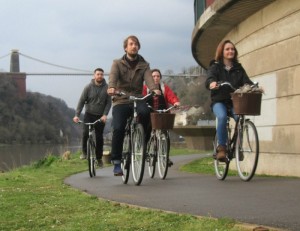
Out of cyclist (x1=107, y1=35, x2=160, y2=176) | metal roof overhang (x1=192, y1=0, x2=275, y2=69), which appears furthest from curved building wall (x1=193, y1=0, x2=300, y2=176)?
cyclist (x1=107, y1=35, x2=160, y2=176)

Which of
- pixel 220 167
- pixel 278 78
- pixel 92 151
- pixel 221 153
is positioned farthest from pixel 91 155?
pixel 278 78

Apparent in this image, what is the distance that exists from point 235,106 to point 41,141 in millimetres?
59995

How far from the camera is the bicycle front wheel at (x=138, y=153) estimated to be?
6884 millimetres

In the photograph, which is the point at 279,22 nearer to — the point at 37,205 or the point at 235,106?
the point at 235,106

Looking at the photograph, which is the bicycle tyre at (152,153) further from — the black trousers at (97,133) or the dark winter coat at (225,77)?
the black trousers at (97,133)

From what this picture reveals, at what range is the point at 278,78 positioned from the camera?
8.23m

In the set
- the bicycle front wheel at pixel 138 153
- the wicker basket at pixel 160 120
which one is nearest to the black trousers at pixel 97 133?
the bicycle front wheel at pixel 138 153

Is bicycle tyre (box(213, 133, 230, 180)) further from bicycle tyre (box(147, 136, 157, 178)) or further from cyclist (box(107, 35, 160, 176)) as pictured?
cyclist (box(107, 35, 160, 176))

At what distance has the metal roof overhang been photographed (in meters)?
8.77

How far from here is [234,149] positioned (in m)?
7.16

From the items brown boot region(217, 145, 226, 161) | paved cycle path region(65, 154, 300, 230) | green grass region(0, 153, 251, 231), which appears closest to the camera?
green grass region(0, 153, 251, 231)

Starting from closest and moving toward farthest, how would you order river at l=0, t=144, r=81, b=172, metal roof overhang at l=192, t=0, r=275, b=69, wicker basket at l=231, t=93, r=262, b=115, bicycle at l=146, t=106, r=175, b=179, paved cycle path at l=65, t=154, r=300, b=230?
1. paved cycle path at l=65, t=154, r=300, b=230
2. wicker basket at l=231, t=93, r=262, b=115
3. bicycle at l=146, t=106, r=175, b=179
4. metal roof overhang at l=192, t=0, r=275, b=69
5. river at l=0, t=144, r=81, b=172

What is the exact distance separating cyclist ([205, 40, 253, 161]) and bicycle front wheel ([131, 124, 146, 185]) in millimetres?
996

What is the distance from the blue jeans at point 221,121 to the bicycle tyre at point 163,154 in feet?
2.84
